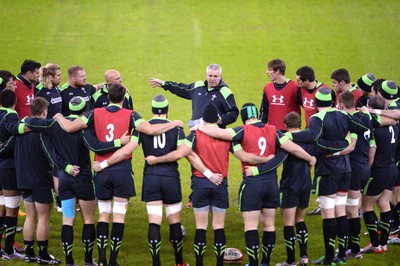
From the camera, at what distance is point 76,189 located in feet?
42.1

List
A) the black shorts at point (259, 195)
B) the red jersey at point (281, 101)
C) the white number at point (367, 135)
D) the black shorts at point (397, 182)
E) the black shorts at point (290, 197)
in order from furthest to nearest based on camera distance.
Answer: the red jersey at point (281, 101) < the black shorts at point (397, 182) < the white number at point (367, 135) < the black shorts at point (290, 197) < the black shorts at point (259, 195)

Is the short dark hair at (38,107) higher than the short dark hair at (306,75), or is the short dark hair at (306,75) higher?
the short dark hair at (38,107)

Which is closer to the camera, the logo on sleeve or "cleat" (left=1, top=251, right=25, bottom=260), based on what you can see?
"cleat" (left=1, top=251, right=25, bottom=260)

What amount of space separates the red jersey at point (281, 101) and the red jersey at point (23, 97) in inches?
175

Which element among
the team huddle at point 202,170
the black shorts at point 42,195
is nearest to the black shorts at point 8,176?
the team huddle at point 202,170

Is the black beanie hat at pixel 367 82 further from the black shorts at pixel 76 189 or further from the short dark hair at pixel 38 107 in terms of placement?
the short dark hair at pixel 38 107

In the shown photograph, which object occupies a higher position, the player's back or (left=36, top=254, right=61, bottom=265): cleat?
the player's back

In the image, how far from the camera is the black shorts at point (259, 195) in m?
12.3

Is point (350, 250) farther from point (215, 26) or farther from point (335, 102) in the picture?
point (215, 26)

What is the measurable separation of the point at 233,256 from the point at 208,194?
1.60 m

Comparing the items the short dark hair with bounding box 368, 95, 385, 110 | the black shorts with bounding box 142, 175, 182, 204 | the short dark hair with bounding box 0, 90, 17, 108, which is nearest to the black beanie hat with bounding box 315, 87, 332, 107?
the short dark hair with bounding box 368, 95, 385, 110

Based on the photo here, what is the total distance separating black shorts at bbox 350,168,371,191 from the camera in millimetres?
13547

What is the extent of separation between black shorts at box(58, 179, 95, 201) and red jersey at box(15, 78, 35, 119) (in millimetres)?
2999

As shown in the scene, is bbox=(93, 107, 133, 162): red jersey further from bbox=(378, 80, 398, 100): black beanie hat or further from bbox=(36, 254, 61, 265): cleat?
bbox=(378, 80, 398, 100): black beanie hat
